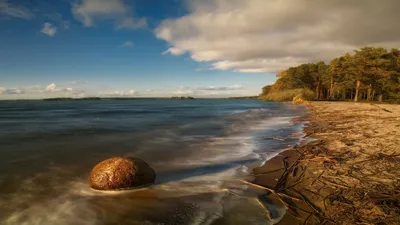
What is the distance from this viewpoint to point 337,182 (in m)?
6.21

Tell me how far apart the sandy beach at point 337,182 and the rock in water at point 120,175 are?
3.11 m

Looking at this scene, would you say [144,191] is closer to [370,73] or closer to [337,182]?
[337,182]

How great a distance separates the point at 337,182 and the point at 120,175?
5526mm

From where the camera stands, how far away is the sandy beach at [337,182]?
469cm

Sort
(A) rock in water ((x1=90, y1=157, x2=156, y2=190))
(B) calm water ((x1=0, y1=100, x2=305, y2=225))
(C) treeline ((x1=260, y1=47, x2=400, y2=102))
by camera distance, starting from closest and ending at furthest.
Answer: (B) calm water ((x1=0, y1=100, x2=305, y2=225)) < (A) rock in water ((x1=90, y1=157, x2=156, y2=190)) < (C) treeline ((x1=260, y1=47, x2=400, y2=102))

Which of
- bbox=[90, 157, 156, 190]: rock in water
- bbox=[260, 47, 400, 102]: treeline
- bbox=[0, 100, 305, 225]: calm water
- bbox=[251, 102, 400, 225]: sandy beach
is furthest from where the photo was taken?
bbox=[260, 47, 400, 102]: treeline

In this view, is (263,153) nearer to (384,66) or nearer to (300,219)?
(300,219)

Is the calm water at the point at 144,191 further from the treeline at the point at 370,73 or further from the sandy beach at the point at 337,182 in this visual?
the treeline at the point at 370,73

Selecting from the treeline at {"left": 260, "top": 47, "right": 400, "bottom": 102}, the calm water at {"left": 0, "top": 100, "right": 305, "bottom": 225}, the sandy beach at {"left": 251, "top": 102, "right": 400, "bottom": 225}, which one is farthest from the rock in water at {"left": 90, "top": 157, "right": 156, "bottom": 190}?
the treeline at {"left": 260, "top": 47, "right": 400, "bottom": 102}

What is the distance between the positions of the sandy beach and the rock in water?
311 cm

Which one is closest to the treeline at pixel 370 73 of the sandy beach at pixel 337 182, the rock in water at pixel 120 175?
the sandy beach at pixel 337 182

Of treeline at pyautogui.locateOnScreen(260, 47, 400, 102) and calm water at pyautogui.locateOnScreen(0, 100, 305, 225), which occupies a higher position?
treeline at pyautogui.locateOnScreen(260, 47, 400, 102)

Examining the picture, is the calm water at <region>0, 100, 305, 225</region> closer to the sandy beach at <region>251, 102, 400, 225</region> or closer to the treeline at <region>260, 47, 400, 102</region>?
the sandy beach at <region>251, 102, 400, 225</region>

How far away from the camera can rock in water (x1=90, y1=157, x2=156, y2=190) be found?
6377 millimetres
